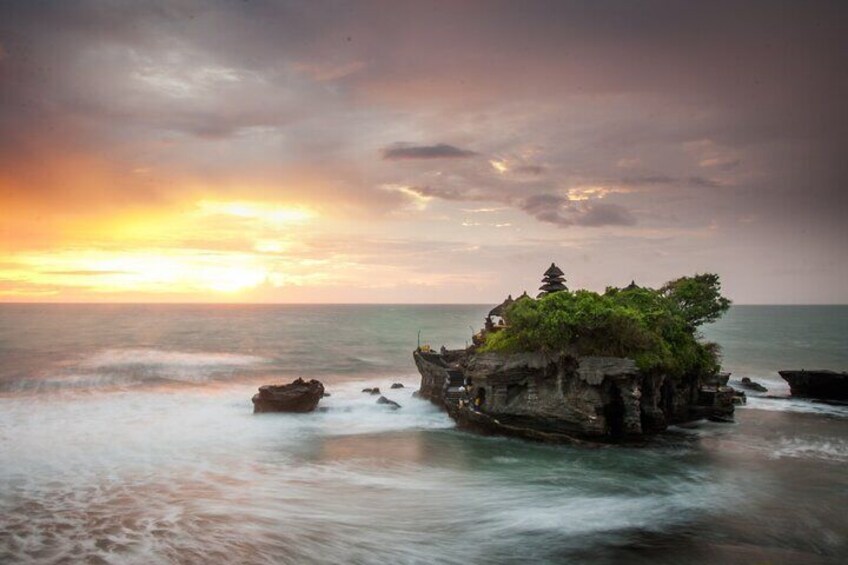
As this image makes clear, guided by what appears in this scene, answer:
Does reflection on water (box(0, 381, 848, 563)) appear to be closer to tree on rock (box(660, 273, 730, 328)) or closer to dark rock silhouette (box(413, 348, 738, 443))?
dark rock silhouette (box(413, 348, 738, 443))

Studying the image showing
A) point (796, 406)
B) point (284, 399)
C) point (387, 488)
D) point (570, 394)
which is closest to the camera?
point (387, 488)

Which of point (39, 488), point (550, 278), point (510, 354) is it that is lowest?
point (39, 488)

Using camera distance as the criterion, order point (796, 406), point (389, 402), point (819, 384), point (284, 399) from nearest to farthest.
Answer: point (284, 399) → point (796, 406) → point (389, 402) → point (819, 384)

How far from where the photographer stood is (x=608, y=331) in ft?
94.3

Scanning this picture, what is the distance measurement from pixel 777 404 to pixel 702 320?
320 inches

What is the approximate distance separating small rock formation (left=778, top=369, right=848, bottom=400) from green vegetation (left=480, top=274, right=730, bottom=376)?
12.7 m

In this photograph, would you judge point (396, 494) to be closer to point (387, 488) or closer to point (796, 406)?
point (387, 488)

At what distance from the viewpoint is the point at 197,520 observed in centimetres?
1914

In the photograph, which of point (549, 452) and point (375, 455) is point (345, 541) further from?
point (549, 452)

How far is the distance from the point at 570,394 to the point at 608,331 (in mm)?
3880

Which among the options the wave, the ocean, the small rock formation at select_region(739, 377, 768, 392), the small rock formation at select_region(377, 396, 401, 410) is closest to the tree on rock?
the ocean

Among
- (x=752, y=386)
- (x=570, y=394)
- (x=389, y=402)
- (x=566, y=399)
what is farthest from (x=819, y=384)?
(x=389, y=402)

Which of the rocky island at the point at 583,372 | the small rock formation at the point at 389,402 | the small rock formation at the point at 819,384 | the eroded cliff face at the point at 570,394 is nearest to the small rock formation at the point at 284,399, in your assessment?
the small rock formation at the point at 389,402

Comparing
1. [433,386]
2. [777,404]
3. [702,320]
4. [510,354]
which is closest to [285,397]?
[433,386]
